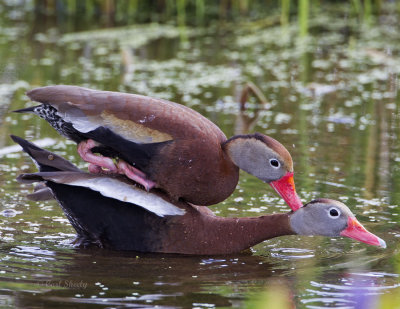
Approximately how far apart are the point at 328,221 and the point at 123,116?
4.69ft

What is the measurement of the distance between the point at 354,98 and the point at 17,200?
16.3ft

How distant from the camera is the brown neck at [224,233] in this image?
5.86 m

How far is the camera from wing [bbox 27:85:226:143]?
5.64 metres

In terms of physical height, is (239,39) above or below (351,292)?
above

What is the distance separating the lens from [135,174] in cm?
578

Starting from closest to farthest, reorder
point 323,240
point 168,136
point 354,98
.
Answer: point 168,136 < point 323,240 < point 354,98

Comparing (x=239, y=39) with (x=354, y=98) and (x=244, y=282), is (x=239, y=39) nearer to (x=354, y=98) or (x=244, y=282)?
(x=354, y=98)

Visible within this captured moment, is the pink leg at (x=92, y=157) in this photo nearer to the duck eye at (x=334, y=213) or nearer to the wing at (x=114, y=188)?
the wing at (x=114, y=188)

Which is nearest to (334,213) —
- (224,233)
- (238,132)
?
(224,233)

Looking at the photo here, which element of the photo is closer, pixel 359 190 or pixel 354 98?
pixel 359 190

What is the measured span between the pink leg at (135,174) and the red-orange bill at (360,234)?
124 centimetres

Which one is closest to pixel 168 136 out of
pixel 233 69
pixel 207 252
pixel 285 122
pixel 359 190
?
pixel 207 252

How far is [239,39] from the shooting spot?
13.8m

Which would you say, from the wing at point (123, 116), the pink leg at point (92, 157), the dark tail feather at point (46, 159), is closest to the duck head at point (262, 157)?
the wing at point (123, 116)
